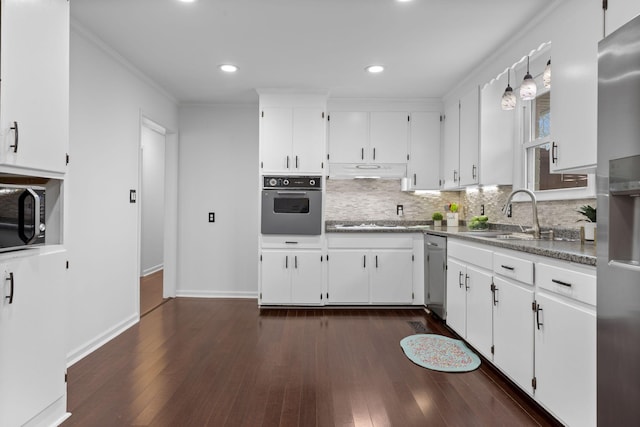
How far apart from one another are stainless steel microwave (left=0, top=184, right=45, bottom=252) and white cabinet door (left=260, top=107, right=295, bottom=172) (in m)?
2.60

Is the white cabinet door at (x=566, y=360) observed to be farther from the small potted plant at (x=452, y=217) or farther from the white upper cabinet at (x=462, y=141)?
the small potted plant at (x=452, y=217)

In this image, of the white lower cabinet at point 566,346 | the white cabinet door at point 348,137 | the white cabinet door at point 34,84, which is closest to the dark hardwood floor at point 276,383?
the white lower cabinet at point 566,346

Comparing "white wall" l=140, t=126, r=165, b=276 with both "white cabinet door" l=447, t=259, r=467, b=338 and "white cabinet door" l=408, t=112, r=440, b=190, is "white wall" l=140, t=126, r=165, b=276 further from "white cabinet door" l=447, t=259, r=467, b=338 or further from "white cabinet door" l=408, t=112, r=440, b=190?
"white cabinet door" l=447, t=259, r=467, b=338

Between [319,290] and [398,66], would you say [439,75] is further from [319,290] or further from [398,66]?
[319,290]

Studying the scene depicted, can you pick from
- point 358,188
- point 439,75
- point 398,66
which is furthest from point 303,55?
point 358,188

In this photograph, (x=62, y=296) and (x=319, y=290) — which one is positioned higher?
(x=62, y=296)

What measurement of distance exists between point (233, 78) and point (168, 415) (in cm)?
309

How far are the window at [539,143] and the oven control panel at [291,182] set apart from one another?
2090 millimetres

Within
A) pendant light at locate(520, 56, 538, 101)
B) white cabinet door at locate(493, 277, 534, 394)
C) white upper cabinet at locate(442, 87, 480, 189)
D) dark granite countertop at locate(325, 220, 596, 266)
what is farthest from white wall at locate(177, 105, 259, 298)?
pendant light at locate(520, 56, 538, 101)

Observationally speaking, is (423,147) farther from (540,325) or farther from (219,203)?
(540,325)

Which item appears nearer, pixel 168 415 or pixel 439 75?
pixel 168 415

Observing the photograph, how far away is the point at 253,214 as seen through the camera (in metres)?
4.80

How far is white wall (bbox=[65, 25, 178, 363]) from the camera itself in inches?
110

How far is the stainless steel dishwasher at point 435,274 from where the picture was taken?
3.64 metres
